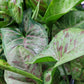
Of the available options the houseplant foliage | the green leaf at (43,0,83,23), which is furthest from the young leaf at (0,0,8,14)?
the green leaf at (43,0,83,23)

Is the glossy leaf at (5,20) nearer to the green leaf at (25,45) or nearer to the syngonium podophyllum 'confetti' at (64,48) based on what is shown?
the green leaf at (25,45)

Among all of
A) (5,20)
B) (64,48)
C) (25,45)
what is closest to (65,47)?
(64,48)

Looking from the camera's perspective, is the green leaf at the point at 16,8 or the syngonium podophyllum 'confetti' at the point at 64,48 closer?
the syngonium podophyllum 'confetti' at the point at 64,48

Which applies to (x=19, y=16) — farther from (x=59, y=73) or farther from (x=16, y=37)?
(x=59, y=73)

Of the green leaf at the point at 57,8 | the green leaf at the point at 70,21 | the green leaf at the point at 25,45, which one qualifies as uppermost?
the green leaf at the point at 57,8

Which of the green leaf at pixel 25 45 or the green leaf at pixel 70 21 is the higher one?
the green leaf at pixel 70 21

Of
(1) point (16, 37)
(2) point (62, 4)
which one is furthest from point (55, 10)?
(1) point (16, 37)

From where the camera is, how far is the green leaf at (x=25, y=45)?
0.38 metres

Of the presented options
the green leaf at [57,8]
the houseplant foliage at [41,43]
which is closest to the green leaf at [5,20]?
the houseplant foliage at [41,43]

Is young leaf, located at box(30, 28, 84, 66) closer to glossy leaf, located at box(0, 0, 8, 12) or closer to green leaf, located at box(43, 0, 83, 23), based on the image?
green leaf, located at box(43, 0, 83, 23)

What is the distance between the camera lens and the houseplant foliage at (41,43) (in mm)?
341

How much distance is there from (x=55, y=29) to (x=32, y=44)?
0.30 feet

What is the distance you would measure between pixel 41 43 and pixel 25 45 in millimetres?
50

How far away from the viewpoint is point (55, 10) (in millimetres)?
432
